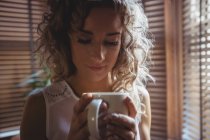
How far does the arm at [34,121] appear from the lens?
2.31 feet

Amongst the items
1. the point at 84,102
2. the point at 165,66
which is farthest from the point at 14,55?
the point at 84,102

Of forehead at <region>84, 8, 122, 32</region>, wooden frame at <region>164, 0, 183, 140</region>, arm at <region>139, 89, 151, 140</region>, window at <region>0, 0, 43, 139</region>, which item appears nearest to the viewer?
forehead at <region>84, 8, 122, 32</region>

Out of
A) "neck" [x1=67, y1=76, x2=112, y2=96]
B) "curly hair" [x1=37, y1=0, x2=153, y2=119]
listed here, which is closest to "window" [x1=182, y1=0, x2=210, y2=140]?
"curly hair" [x1=37, y1=0, x2=153, y2=119]

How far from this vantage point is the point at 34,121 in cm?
71

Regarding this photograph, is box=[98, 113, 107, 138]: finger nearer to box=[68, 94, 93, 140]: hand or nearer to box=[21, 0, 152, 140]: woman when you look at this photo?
box=[68, 94, 93, 140]: hand

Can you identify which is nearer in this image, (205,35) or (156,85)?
(205,35)

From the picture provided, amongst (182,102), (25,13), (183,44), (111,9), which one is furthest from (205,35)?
(25,13)

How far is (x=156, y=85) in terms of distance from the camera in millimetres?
1644

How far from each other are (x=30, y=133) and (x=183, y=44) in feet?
3.51

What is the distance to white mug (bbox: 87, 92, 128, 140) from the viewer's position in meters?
0.46

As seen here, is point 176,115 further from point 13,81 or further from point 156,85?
point 13,81

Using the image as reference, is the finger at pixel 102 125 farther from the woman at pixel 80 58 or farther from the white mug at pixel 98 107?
the woman at pixel 80 58

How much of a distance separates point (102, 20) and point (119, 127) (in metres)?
0.30

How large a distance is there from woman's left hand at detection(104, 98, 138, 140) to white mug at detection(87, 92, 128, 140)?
0.6 inches
